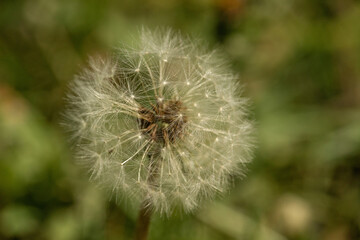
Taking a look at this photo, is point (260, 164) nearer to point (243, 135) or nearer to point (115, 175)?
point (243, 135)

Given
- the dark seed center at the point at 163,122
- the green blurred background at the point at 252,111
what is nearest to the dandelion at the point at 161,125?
the dark seed center at the point at 163,122

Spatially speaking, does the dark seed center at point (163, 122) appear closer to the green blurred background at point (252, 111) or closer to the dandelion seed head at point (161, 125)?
the dandelion seed head at point (161, 125)

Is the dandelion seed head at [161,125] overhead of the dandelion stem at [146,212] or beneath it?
overhead

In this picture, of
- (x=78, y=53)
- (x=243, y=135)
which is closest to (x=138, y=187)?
(x=243, y=135)

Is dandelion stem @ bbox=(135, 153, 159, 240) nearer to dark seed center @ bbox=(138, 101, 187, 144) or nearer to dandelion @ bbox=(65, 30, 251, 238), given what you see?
dandelion @ bbox=(65, 30, 251, 238)

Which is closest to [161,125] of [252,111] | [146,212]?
[146,212]

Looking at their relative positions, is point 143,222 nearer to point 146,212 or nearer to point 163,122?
point 146,212
